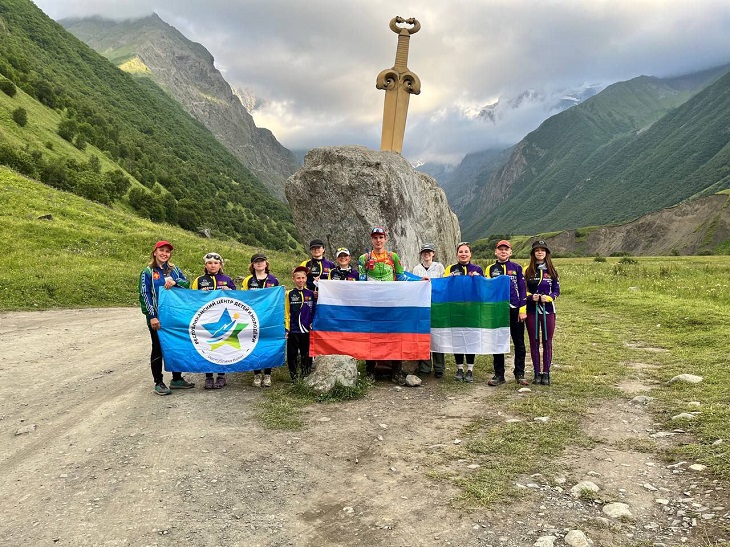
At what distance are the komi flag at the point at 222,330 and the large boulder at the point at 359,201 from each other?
306 inches

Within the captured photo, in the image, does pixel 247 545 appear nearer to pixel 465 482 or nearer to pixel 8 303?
pixel 465 482

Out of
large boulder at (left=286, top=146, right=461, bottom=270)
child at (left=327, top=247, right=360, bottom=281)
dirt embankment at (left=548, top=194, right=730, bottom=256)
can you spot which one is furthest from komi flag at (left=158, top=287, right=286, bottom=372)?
dirt embankment at (left=548, top=194, right=730, bottom=256)

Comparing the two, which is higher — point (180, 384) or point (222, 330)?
point (222, 330)

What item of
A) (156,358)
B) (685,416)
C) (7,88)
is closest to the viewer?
(685,416)

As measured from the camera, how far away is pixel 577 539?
3.99m

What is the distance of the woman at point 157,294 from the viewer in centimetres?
859

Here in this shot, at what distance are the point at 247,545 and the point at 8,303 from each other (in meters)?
16.6

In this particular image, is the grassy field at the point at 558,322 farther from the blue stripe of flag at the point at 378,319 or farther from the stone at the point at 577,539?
the blue stripe of flag at the point at 378,319

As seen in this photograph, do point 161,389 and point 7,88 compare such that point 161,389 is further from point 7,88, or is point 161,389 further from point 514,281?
point 7,88

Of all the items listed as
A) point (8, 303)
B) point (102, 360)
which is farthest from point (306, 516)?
point (8, 303)

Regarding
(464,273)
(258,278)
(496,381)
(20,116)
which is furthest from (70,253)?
(20,116)

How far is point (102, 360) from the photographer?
1074cm

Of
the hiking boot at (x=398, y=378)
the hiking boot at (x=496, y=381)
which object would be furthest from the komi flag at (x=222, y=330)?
the hiking boot at (x=496, y=381)

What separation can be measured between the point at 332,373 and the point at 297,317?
1.49 m
